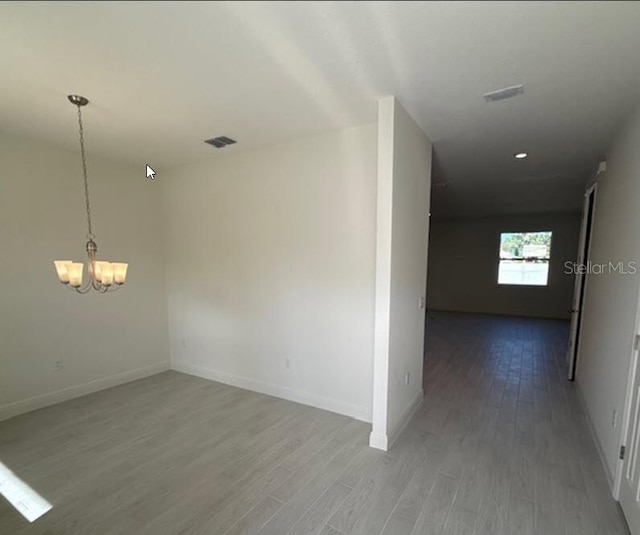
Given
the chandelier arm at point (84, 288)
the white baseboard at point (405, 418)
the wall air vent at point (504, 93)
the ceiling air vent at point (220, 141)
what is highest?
the wall air vent at point (504, 93)

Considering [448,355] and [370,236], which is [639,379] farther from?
[448,355]

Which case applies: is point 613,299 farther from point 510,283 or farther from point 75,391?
point 510,283

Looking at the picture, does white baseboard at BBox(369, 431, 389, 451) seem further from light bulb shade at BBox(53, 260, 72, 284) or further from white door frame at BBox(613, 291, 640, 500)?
light bulb shade at BBox(53, 260, 72, 284)

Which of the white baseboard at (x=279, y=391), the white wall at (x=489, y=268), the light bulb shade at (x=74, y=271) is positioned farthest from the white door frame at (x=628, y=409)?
the white wall at (x=489, y=268)

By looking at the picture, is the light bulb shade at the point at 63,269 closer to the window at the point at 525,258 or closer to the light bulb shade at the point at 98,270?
the light bulb shade at the point at 98,270

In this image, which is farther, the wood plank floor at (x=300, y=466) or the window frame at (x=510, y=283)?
the window frame at (x=510, y=283)

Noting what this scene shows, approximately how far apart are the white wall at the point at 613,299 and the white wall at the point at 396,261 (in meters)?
1.49

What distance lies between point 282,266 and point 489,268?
718 cm

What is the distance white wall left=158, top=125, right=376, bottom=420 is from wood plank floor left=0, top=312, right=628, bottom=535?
0.41 m

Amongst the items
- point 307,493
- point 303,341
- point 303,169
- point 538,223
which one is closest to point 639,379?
point 307,493

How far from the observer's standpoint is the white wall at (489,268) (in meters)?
7.55

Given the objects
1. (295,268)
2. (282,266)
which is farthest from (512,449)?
(282,266)

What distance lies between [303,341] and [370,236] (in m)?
1.34

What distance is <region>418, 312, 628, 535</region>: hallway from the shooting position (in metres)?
1.83
